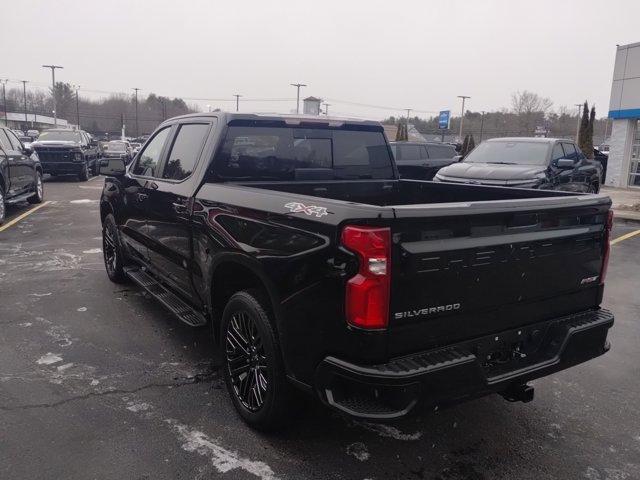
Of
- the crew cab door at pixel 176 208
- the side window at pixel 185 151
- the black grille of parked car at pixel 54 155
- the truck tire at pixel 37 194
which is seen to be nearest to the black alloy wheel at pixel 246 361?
the crew cab door at pixel 176 208

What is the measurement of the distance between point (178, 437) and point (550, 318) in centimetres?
232

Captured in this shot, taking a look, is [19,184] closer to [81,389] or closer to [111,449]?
[81,389]

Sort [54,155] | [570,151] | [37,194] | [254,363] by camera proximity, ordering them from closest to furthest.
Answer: [254,363], [570,151], [37,194], [54,155]

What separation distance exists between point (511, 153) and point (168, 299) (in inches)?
381

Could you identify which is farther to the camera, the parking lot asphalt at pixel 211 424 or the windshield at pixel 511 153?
the windshield at pixel 511 153

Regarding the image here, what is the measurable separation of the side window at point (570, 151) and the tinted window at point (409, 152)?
5008 mm

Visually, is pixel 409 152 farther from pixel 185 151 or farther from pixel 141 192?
pixel 185 151

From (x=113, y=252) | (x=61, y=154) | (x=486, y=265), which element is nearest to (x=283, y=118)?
(x=486, y=265)

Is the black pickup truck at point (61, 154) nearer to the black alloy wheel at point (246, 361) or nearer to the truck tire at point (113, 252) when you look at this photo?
the truck tire at point (113, 252)

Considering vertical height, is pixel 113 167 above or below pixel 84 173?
above

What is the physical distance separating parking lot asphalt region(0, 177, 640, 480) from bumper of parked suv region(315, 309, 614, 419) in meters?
0.21

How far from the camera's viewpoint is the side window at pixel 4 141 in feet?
36.0

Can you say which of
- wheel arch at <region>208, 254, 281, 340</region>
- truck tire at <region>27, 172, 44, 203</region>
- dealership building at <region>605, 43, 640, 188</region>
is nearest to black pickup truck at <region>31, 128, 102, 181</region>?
truck tire at <region>27, 172, 44, 203</region>

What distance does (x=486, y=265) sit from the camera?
8.77 ft
